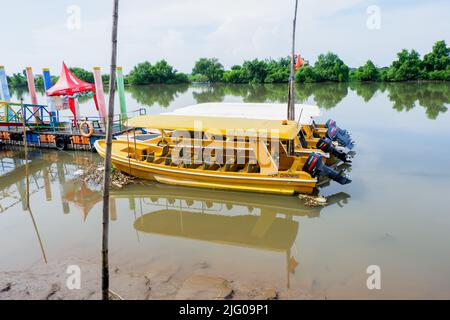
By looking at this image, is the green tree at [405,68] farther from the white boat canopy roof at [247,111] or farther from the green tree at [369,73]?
the white boat canopy roof at [247,111]

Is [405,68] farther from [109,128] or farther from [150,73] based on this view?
[109,128]

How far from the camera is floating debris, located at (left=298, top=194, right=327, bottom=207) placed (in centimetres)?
912

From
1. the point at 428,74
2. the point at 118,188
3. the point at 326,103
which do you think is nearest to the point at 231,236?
the point at 118,188

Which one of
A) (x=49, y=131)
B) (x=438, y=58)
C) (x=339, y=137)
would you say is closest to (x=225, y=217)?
(x=339, y=137)

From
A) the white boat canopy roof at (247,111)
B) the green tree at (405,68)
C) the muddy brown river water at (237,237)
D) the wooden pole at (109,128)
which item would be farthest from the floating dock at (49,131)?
the green tree at (405,68)

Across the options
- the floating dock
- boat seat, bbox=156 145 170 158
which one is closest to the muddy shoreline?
boat seat, bbox=156 145 170 158

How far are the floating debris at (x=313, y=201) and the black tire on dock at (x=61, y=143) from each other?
1141cm

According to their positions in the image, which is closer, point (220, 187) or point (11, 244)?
point (11, 244)

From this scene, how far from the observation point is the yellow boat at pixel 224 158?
31.1 ft

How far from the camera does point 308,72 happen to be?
55250mm
